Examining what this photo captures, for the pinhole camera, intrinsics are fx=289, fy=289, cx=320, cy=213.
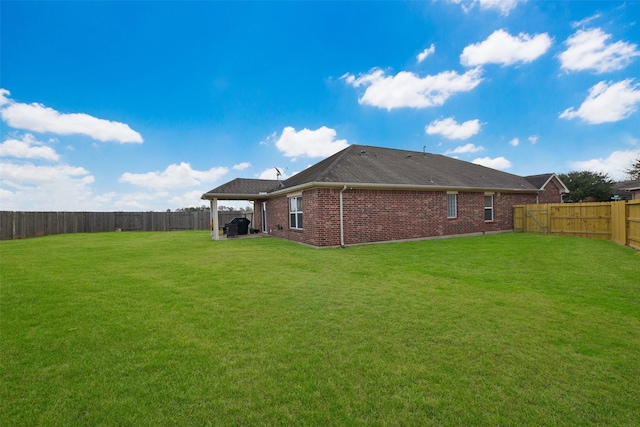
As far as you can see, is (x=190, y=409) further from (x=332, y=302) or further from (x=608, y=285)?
(x=608, y=285)

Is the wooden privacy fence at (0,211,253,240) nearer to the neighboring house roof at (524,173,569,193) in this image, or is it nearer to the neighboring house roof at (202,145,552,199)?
the neighboring house roof at (202,145,552,199)

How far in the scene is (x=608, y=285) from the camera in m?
5.70

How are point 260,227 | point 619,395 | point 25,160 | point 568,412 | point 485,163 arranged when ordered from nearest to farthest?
point 568,412, point 619,395, point 25,160, point 260,227, point 485,163

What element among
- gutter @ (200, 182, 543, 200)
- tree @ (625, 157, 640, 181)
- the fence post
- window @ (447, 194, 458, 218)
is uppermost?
tree @ (625, 157, 640, 181)

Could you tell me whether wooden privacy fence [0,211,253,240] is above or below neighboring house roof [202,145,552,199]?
below

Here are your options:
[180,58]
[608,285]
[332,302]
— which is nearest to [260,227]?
[180,58]

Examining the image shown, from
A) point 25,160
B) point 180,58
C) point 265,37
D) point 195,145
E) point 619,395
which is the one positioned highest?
point 265,37

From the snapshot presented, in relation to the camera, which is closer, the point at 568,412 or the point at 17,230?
the point at 568,412

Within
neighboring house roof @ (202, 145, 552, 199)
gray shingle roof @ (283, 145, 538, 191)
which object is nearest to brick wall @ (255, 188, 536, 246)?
neighboring house roof @ (202, 145, 552, 199)

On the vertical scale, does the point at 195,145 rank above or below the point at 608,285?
above

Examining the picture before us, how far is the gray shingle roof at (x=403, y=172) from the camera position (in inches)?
512

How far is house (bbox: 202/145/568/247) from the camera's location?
12.1 metres

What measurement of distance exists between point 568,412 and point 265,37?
16656 millimetres

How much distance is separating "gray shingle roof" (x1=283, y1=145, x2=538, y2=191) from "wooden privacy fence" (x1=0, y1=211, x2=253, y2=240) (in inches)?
530
